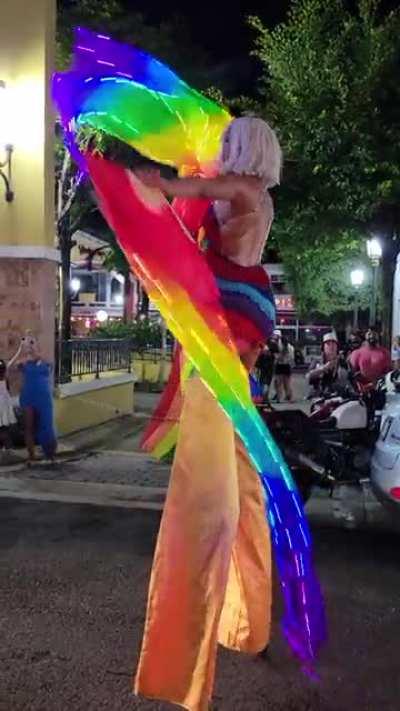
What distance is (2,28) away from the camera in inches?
355

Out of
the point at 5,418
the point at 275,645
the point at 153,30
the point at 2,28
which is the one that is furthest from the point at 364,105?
the point at 275,645

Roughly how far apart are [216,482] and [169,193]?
1.01 metres

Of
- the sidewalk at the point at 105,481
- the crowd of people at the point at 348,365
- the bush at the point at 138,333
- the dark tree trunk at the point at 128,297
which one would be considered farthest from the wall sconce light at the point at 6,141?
the dark tree trunk at the point at 128,297

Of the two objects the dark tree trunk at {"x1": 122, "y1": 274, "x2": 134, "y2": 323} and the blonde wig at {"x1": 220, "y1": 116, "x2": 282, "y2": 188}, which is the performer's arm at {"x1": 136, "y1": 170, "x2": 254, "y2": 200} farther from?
the dark tree trunk at {"x1": 122, "y1": 274, "x2": 134, "y2": 323}

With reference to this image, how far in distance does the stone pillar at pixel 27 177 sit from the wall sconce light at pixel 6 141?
6cm

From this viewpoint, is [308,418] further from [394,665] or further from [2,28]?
[2,28]

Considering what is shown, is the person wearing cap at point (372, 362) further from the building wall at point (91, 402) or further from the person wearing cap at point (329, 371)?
the building wall at point (91, 402)

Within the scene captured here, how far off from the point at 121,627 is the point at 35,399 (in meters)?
5.13

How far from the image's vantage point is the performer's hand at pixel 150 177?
97.0 inches

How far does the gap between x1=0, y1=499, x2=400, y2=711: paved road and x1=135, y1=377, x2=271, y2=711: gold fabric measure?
445mm

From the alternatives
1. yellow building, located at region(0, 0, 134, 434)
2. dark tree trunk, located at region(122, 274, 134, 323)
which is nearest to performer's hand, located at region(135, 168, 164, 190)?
yellow building, located at region(0, 0, 134, 434)

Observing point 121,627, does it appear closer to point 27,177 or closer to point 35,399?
point 35,399

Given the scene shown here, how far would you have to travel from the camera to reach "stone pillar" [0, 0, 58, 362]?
Answer: 29.5 ft

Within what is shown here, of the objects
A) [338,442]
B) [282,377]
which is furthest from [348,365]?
[282,377]
